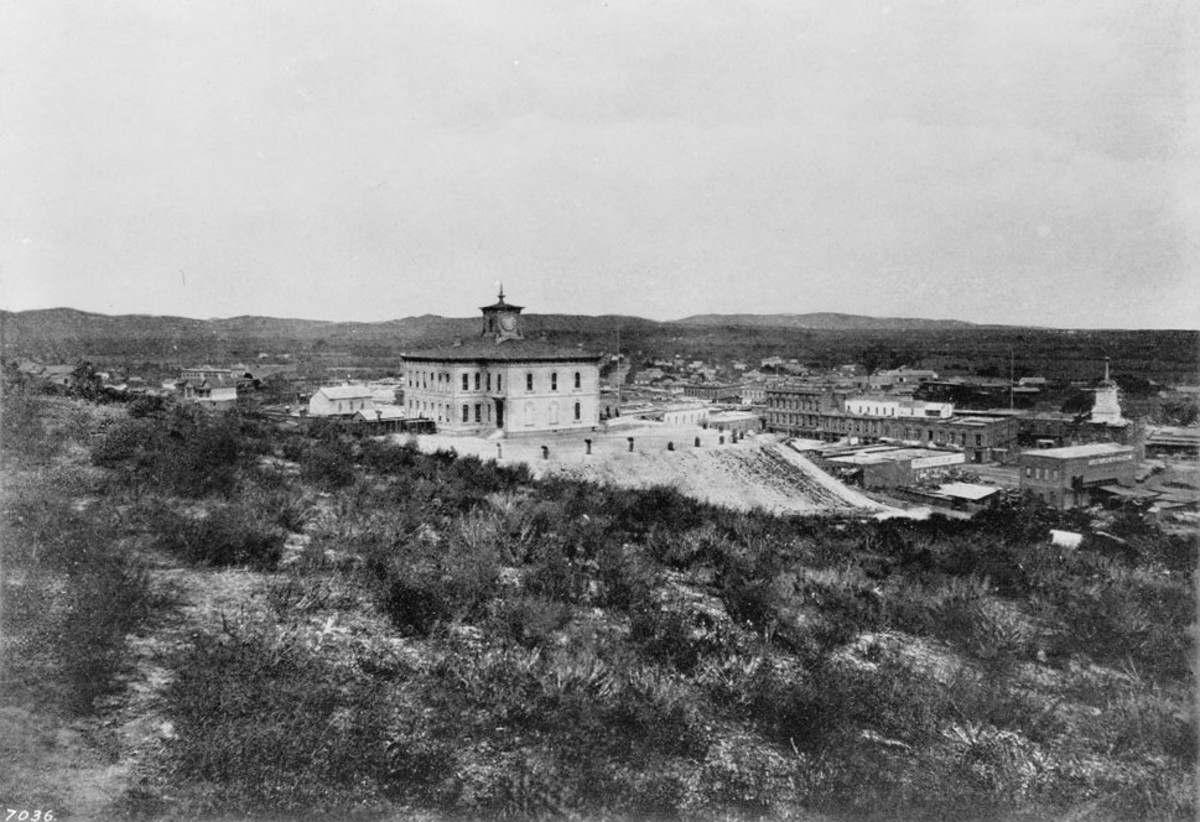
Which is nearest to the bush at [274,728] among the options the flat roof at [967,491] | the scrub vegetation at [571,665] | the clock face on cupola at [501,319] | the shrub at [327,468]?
the scrub vegetation at [571,665]

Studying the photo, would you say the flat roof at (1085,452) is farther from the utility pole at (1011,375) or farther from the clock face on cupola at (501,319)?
the utility pole at (1011,375)

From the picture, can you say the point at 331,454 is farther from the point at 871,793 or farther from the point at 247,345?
the point at 247,345

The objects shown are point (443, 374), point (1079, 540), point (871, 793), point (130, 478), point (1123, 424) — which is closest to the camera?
point (871, 793)

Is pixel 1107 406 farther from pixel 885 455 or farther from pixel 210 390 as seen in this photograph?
pixel 210 390

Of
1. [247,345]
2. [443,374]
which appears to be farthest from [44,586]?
[247,345]

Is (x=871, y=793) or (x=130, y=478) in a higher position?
(x=130, y=478)

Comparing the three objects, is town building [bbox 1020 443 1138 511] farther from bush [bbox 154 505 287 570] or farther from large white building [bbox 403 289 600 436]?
bush [bbox 154 505 287 570]

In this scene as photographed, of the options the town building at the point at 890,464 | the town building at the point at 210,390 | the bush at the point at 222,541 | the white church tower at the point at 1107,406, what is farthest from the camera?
the town building at the point at 210,390
